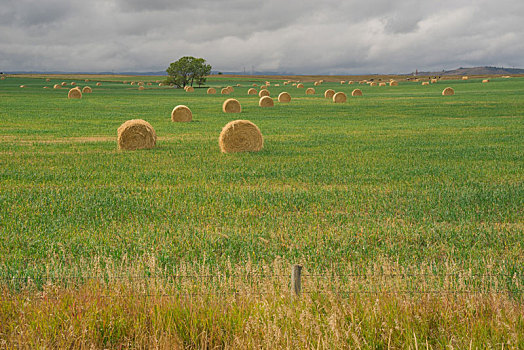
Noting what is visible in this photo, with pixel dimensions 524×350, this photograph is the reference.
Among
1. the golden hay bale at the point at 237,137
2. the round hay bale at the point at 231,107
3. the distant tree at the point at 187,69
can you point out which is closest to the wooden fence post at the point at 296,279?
the golden hay bale at the point at 237,137

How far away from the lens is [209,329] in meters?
5.70

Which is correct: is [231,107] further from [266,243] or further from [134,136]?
[266,243]

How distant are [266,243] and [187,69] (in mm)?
111569

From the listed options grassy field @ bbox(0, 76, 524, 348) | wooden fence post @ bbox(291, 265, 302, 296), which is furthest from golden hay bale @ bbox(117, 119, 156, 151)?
wooden fence post @ bbox(291, 265, 302, 296)

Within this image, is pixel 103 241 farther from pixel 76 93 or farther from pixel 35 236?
pixel 76 93

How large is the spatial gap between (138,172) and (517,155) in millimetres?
14096

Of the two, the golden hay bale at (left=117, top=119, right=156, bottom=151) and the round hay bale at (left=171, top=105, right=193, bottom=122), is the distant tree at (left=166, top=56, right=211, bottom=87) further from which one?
the golden hay bale at (left=117, top=119, right=156, bottom=151)

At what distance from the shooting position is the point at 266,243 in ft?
A: 30.0

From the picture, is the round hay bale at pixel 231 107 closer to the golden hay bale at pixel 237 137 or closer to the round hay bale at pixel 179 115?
the round hay bale at pixel 179 115

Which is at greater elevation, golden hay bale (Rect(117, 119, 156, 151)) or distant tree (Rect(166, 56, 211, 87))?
distant tree (Rect(166, 56, 211, 87))

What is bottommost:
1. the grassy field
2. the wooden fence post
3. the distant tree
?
the grassy field

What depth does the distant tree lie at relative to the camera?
115812mm

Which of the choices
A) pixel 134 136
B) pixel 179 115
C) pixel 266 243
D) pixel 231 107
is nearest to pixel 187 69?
pixel 231 107

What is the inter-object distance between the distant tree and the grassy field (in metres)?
95.3
